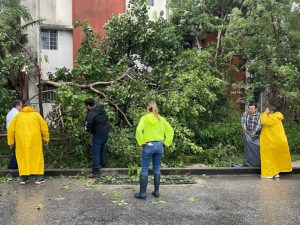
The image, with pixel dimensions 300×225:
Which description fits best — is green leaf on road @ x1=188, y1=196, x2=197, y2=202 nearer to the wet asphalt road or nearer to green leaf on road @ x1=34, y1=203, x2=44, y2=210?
the wet asphalt road

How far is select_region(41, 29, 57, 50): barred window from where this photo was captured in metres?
18.7

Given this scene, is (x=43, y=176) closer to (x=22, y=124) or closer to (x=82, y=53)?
(x=22, y=124)

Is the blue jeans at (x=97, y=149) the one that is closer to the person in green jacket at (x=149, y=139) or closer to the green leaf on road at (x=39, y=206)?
the person in green jacket at (x=149, y=139)

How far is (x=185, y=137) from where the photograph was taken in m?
10.8

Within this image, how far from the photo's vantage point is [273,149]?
9.48m

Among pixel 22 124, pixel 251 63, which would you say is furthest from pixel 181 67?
pixel 22 124

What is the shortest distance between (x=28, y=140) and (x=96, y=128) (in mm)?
1357

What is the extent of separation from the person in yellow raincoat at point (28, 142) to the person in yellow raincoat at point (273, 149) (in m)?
4.62

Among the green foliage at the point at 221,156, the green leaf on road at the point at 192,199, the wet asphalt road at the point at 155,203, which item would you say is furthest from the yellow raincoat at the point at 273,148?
the green leaf on road at the point at 192,199

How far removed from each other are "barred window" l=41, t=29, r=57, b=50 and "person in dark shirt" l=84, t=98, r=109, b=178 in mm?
10398

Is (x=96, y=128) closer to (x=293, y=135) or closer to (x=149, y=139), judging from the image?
(x=149, y=139)

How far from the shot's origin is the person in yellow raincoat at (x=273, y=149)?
9.46 m

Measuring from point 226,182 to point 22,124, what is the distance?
4.17m

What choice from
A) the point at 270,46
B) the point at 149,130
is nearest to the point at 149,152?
the point at 149,130
